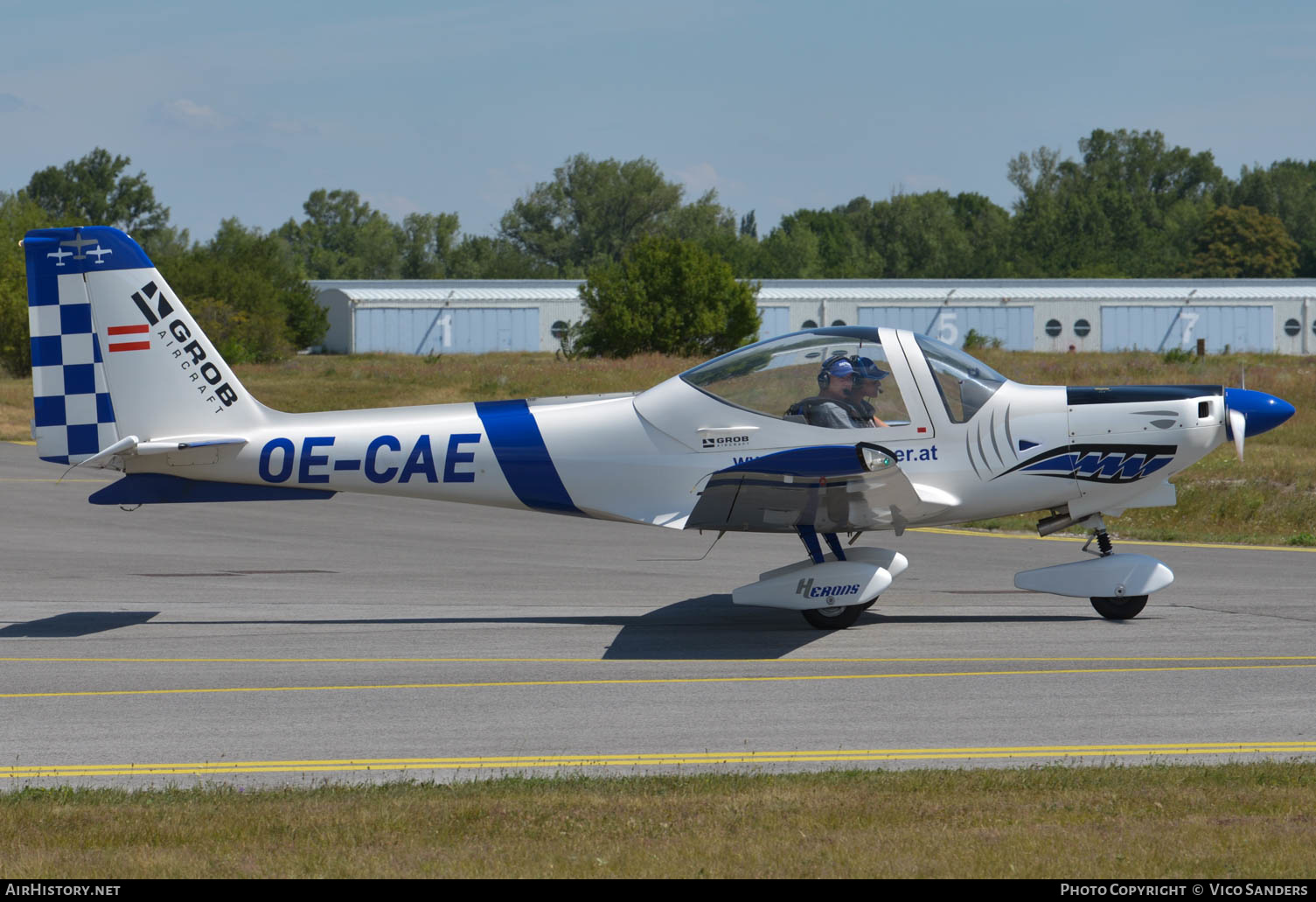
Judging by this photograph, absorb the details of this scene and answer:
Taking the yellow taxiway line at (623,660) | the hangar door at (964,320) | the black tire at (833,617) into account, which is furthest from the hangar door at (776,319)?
the yellow taxiway line at (623,660)

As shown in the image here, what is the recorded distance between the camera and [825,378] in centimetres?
1039

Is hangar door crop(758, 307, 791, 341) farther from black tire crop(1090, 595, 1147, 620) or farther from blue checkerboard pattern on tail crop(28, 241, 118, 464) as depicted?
blue checkerboard pattern on tail crop(28, 241, 118, 464)

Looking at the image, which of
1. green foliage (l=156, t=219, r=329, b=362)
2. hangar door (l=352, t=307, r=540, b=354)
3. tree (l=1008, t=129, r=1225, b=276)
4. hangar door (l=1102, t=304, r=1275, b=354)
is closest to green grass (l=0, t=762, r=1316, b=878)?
green foliage (l=156, t=219, r=329, b=362)

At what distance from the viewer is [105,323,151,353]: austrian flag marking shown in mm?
10812

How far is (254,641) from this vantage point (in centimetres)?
1048

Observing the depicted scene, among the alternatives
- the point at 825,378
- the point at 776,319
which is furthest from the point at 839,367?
the point at 776,319

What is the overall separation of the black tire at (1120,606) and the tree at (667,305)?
42.1 m

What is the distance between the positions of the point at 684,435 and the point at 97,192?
12092cm

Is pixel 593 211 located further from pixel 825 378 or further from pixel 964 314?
pixel 825 378

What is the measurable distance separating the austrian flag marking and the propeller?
8.91 meters

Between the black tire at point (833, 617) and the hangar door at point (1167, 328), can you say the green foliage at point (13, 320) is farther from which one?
the hangar door at point (1167, 328)

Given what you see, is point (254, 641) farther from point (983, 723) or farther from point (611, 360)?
point (611, 360)

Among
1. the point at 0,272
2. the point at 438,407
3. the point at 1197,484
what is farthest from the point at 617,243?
the point at 438,407

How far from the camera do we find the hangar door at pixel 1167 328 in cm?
6762
